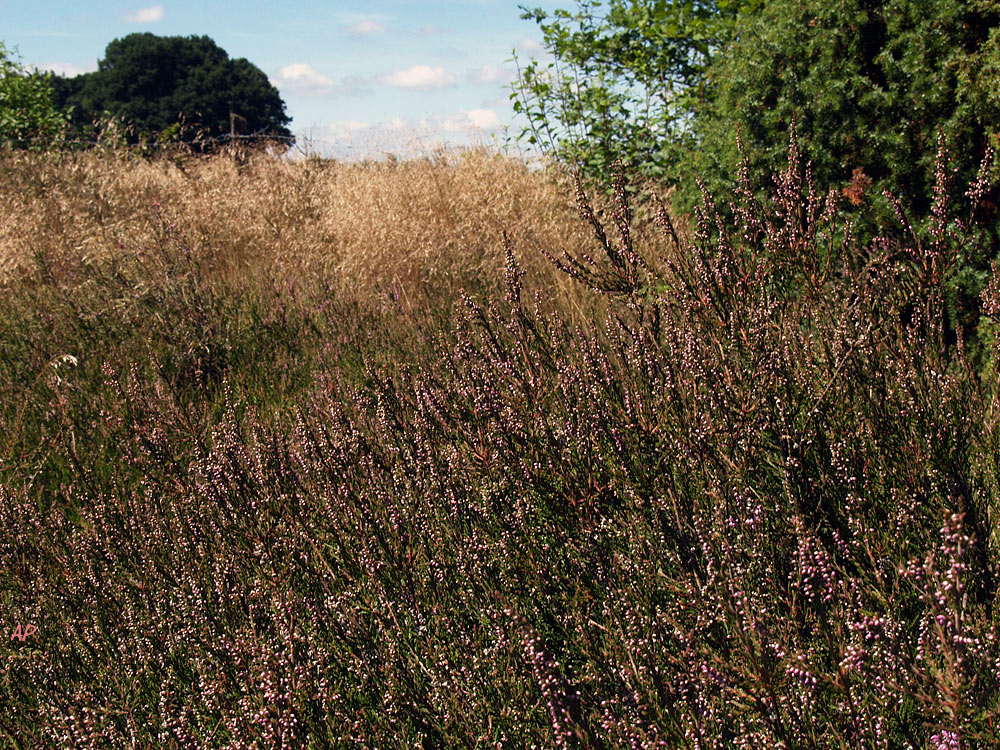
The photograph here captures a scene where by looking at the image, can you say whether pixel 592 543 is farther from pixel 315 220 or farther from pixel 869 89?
pixel 315 220

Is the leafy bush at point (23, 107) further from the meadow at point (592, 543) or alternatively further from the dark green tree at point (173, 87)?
the dark green tree at point (173, 87)

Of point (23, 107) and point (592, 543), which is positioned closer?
point (592, 543)

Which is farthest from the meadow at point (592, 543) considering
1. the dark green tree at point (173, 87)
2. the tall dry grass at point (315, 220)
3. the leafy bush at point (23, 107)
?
the dark green tree at point (173, 87)

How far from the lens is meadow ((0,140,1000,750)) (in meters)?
1.67

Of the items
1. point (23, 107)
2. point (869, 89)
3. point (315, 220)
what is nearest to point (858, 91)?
point (869, 89)

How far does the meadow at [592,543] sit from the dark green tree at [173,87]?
35.1 m

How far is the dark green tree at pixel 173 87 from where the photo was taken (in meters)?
35.2

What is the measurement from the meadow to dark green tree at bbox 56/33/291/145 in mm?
35070

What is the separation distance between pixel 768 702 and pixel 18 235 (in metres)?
8.85

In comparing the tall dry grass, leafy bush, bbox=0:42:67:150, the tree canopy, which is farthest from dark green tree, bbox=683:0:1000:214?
leafy bush, bbox=0:42:67:150

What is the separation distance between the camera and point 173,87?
37.2 meters

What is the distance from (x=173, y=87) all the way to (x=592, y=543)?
136ft

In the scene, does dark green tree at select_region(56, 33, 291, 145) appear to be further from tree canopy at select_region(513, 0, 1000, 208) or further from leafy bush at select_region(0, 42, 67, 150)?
tree canopy at select_region(513, 0, 1000, 208)

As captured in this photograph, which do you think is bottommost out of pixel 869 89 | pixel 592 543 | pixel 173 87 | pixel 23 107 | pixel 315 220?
pixel 592 543
